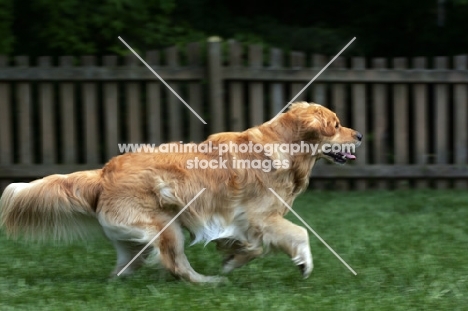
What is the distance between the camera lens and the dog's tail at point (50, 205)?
4992mm

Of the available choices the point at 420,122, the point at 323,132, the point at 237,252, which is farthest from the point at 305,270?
the point at 420,122

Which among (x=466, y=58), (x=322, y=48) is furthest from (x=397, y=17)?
(x=466, y=58)

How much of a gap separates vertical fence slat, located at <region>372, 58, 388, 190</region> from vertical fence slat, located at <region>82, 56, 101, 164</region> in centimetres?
299

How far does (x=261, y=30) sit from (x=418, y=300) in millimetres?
6730

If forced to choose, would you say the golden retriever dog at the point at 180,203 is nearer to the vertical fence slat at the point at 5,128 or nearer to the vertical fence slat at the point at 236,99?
the vertical fence slat at the point at 236,99

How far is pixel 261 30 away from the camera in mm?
10781

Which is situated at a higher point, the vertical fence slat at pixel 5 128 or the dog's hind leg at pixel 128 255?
the vertical fence slat at pixel 5 128

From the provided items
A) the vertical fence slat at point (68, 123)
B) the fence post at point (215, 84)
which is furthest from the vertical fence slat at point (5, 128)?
the fence post at point (215, 84)

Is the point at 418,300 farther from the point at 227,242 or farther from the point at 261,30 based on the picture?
the point at 261,30

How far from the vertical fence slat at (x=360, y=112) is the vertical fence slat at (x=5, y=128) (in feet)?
11.9

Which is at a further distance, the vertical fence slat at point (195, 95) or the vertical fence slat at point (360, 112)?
the vertical fence slat at point (360, 112)

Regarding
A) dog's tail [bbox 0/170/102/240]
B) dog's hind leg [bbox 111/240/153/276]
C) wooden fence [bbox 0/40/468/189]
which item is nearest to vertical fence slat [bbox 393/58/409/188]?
wooden fence [bbox 0/40/468/189]

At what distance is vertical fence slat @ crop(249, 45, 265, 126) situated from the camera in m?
8.66

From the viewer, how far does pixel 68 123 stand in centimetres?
862
